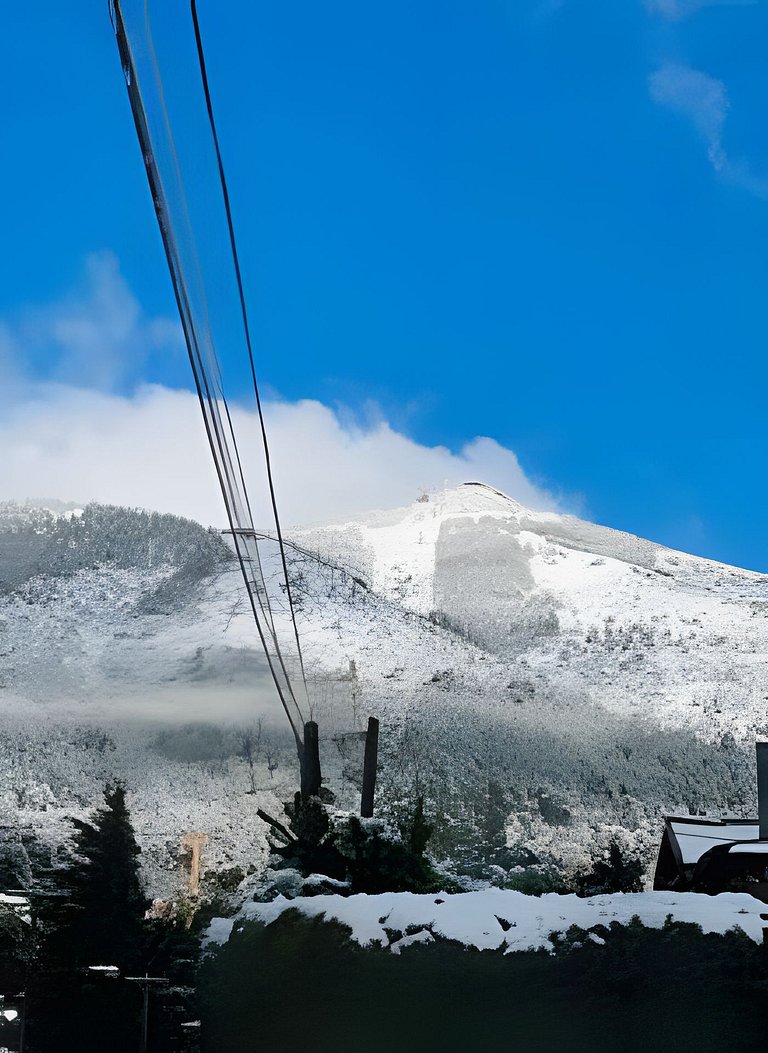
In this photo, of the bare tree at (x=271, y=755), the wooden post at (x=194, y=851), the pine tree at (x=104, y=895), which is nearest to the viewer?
the pine tree at (x=104, y=895)

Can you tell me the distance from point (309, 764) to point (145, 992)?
6.95ft

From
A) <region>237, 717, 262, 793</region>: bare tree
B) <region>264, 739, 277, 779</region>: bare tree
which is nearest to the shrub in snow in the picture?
<region>264, 739, 277, 779</region>: bare tree

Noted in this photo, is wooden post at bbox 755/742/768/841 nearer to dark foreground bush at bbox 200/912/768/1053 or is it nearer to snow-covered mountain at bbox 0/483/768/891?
dark foreground bush at bbox 200/912/768/1053

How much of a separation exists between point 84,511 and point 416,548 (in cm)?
479

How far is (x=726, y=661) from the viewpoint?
36.5 feet

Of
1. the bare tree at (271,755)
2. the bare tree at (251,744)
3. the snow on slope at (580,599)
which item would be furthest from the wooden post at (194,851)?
the snow on slope at (580,599)

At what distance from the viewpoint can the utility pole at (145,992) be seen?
4.56m

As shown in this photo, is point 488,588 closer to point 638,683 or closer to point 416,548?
point 416,548

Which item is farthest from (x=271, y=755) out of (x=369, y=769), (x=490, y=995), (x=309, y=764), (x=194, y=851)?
(x=490, y=995)

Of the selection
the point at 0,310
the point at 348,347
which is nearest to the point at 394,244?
the point at 348,347

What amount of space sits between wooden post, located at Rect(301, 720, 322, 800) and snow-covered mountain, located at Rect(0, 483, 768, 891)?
58.4 inches

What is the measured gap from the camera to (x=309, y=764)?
668cm

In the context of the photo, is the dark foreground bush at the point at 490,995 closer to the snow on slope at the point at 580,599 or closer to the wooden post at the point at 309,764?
the wooden post at the point at 309,764

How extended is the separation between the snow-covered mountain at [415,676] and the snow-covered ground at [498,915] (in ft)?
13.6
